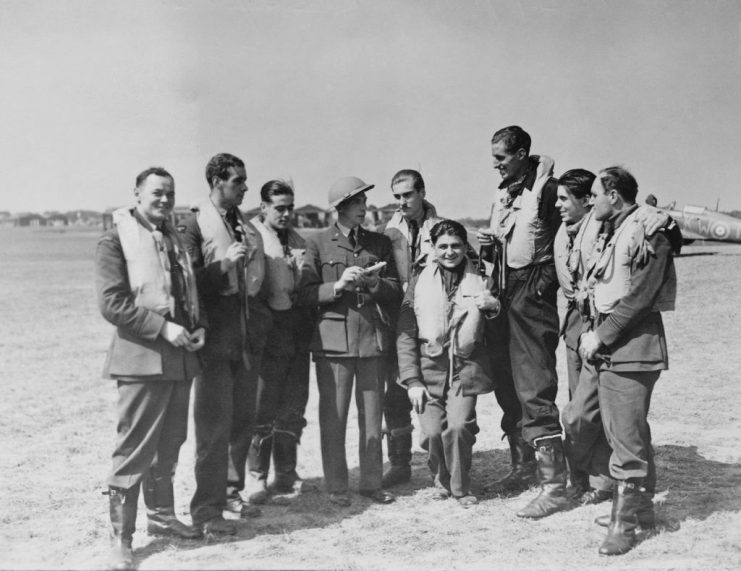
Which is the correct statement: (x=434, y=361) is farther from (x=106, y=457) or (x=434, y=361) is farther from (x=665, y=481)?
A: (x=106, y=457)

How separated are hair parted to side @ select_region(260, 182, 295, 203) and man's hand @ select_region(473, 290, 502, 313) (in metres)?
1.62

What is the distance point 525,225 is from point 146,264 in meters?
2.71

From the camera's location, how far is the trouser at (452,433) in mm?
5430

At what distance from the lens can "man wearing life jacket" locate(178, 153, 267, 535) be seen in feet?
15.7

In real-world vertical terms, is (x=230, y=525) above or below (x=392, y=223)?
below

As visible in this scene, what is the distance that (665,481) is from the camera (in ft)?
19.3

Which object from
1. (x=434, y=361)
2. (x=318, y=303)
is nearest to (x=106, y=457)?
(x=318, y=303)

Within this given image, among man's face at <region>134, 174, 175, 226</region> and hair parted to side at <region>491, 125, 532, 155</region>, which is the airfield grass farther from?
hair parted to side at <region>491, 125, 532, 155</region>

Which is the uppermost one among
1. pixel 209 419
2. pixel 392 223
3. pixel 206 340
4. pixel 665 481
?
pixel 392 223

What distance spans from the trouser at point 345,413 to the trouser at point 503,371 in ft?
2.87

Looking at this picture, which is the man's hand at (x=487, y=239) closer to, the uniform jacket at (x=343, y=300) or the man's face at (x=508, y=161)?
the man's face at (x=508, y=161)

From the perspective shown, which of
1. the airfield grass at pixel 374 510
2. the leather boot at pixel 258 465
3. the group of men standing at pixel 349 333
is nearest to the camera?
the group of men standing at pixel 349 333

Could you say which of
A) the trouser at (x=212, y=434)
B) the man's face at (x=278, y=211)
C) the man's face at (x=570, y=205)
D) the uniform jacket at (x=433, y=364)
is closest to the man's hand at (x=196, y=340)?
the trouser at (x=212, y=434)

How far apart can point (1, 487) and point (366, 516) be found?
2964mm
